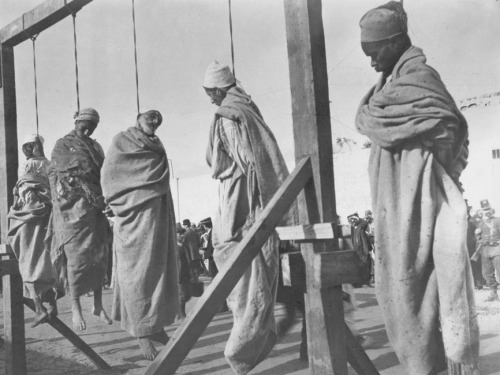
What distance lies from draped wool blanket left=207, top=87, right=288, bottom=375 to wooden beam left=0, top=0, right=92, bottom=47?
2103 millimetres

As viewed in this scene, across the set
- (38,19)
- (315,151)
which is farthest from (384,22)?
(38,19)

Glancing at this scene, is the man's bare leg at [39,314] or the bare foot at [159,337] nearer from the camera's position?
the bare foot at [159,337]

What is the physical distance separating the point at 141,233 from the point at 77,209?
0.97 metres

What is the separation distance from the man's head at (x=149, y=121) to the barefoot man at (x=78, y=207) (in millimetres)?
752

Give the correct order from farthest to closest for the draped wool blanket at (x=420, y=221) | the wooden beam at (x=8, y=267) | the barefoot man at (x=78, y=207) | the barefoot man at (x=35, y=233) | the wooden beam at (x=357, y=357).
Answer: the barefoot man at (x=35, y=233) → the barefoot man at (x=78, y=207) → the wooden beam at (x=8, y=267) → the wooden beam at (x=357, y=357) → the draped wool blanket at (x=420, y=221)

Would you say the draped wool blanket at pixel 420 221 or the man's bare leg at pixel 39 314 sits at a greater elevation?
the draped wool blanket at pixel 420 221

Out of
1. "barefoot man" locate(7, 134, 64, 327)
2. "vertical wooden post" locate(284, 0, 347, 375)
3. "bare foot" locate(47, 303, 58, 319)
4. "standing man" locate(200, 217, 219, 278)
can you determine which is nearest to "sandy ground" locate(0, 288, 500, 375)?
"bare foot" locate(47, 303, 58, 319)

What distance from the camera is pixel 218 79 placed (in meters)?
4.20

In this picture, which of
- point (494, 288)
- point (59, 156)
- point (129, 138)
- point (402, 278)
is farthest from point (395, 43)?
point (494, 288)

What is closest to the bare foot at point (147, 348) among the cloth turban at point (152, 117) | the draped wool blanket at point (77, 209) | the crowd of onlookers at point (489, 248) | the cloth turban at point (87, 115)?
the draped wool blanket at point (77, 209)

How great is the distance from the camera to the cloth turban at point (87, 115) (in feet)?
18.6

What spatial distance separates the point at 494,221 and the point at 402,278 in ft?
26.4

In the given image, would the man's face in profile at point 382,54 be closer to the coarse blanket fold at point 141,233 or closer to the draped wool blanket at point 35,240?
the coarse blanket fold at point 141,233

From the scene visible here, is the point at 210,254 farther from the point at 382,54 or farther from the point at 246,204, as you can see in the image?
the point at 382,54
